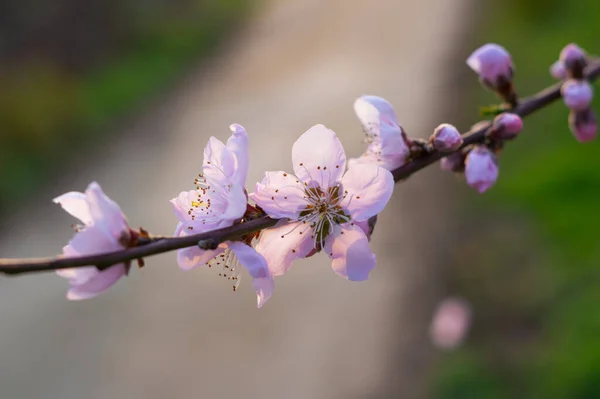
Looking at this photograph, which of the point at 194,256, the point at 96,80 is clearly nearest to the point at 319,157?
the point at 194,256

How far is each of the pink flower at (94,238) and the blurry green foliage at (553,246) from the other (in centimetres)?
249

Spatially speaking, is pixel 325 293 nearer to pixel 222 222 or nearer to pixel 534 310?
pixel 534 310

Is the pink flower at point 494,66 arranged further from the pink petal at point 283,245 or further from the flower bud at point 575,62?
the pink petal at point 283,245

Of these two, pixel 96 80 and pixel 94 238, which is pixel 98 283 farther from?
pixel 96 80

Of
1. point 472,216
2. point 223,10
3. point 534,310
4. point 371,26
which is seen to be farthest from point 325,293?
point 223,10

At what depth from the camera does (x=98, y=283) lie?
996 mm

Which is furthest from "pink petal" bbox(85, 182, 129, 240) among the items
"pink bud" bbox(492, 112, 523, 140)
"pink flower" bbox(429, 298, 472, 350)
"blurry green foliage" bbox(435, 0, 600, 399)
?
"pink flower" bbox(429, 298, 472, 350)

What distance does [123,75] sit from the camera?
311 inches

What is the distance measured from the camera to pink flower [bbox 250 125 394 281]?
3.55 ft

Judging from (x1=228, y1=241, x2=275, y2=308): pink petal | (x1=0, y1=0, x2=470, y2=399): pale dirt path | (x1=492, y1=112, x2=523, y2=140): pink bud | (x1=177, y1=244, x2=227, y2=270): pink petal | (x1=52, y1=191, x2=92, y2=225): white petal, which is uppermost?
(x1=0, y1=0, x2=470, y2=399): pale dirt path

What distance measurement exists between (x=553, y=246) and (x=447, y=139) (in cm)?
270

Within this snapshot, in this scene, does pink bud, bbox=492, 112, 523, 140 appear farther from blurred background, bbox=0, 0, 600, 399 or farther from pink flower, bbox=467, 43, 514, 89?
blurred background, bbox=0, 0, 600, 399

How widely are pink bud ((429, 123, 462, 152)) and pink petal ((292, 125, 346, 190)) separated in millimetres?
184

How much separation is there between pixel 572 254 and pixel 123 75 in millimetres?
6310
